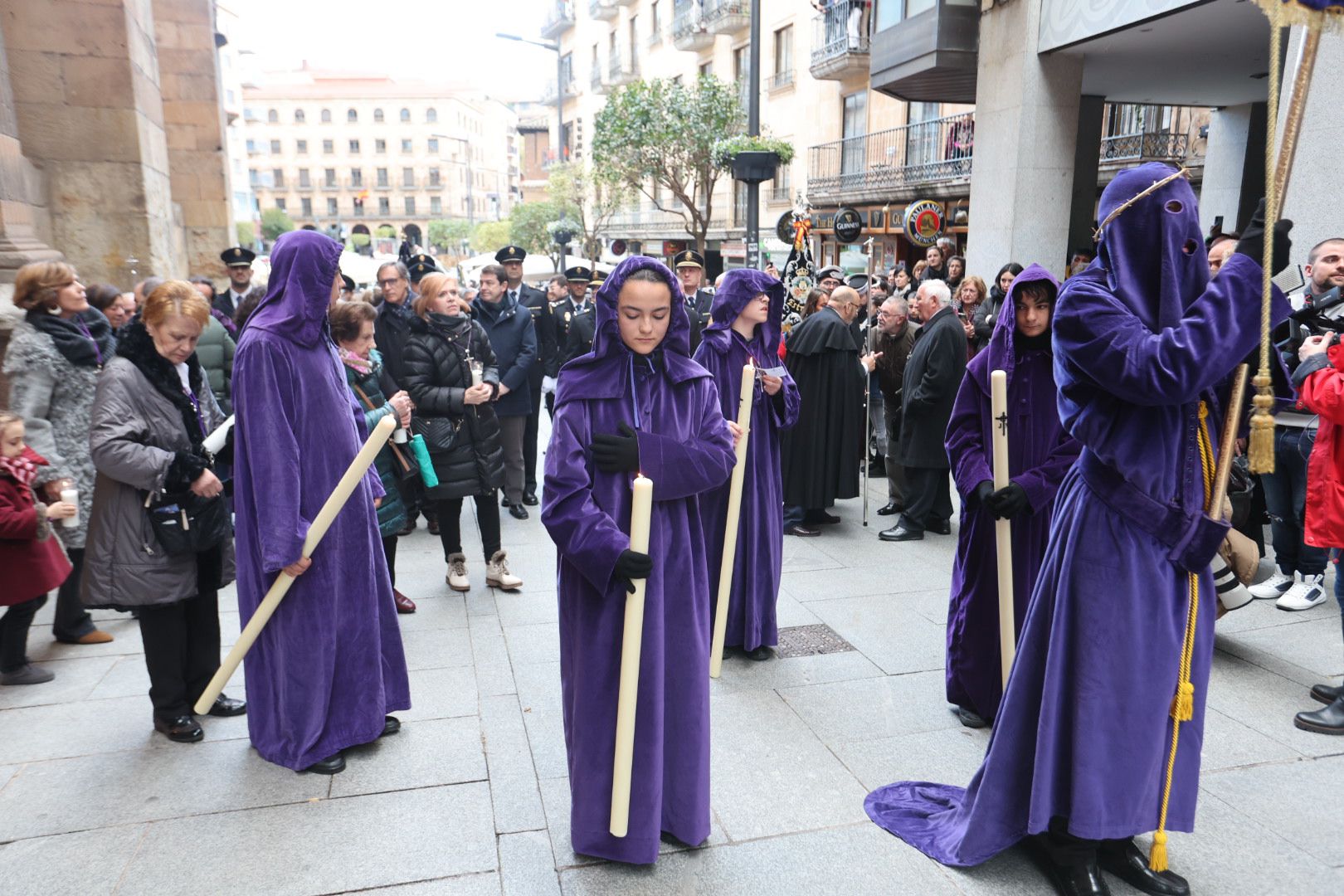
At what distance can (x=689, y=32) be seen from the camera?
107 ft

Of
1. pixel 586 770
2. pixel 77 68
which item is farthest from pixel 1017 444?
pixel 77 68

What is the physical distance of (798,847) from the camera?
3143 millimetres

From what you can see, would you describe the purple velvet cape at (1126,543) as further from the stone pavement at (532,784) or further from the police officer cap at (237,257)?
the police officer cap at (237,257)

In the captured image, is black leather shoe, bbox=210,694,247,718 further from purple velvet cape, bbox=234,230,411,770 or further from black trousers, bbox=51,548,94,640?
black trousers, bbox=51,548,94,640

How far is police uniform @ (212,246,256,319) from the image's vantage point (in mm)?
7945

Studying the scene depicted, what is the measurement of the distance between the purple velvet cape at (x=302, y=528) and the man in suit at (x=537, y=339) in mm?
3983

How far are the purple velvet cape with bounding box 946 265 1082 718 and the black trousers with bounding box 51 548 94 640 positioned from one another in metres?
4.52

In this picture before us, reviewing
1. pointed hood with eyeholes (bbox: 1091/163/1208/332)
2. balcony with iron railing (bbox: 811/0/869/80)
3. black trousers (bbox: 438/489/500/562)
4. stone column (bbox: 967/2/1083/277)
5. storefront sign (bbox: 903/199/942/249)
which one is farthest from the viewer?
balcony with iron railing (bbox: 811/0/869/80)

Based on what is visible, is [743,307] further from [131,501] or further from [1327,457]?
[131,501]

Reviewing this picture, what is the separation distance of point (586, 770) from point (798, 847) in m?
0.82

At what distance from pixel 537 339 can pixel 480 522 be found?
2485 millimetres

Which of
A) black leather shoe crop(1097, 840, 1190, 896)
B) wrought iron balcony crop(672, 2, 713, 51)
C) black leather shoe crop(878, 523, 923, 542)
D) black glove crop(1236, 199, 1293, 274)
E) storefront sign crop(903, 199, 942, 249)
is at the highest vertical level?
wrought iron balcony crop(672, 2, 713, 51)

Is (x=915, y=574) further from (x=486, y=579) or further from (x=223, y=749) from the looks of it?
(x=223, y=749)

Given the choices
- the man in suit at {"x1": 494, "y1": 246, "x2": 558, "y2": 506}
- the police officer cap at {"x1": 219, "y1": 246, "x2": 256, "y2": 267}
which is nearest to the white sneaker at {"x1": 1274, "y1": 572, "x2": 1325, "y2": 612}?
the man in suit at {"x1": 494, "y1": 246, "x2": 558, "y2": 506}
